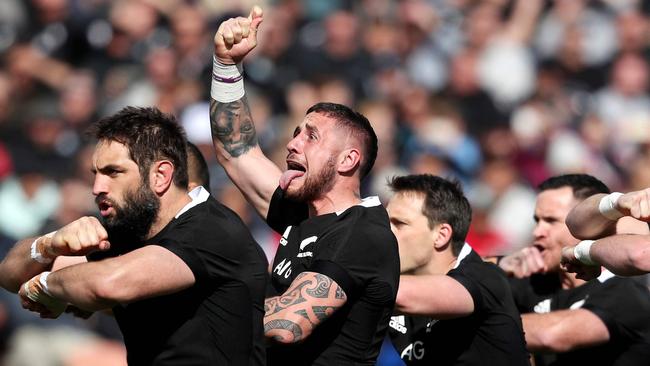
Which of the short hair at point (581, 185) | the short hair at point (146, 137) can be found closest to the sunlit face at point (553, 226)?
the short hair at point (581, 185)

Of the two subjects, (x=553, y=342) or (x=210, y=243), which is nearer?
(x=210, y=243)

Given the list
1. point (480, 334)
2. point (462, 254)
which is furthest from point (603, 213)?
point (462, 254)

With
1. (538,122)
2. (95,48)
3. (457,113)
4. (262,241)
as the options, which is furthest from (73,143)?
(538,122)

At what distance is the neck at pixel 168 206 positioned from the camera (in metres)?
4.92

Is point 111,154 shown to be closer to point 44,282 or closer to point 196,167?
point 44,282

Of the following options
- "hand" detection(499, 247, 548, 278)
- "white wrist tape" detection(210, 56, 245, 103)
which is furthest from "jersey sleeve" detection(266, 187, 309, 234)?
"hand" detection(499, 247, 548, 278)

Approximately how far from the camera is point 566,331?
6.03 metres

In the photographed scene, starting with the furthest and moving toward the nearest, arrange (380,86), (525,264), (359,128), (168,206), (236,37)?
(380,86)
(525,264)
(236,37)
(359,128)
(168,206)

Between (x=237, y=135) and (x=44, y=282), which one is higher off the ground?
(x=237, y=135)

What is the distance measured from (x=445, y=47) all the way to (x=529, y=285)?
578 centimetres

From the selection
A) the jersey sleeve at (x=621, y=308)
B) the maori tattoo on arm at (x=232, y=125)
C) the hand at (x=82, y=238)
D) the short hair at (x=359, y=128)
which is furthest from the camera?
the jersey sleeve at (x=621, y=308)

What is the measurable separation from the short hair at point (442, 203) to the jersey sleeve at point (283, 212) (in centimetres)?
82

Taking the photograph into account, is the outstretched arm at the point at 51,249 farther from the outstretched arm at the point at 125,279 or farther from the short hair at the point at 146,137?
the short hair at the point at 146,137

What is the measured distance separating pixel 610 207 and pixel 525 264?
1.64m
